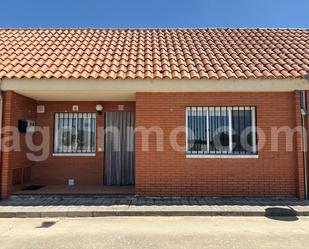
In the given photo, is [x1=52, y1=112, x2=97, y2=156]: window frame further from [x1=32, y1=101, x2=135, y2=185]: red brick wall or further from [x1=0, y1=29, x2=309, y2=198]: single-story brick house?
[x1=0, y1=29, x2=309, y2=198]: single-story brick house

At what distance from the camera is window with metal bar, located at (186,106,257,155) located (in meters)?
8.30

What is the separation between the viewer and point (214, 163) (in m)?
8.05

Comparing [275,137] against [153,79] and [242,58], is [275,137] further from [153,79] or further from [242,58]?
[153,79]

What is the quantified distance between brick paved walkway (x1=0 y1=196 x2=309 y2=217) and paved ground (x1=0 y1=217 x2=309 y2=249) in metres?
0.21

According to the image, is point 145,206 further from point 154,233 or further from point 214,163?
point 214,163

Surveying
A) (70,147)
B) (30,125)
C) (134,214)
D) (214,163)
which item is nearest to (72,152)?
(70,147)

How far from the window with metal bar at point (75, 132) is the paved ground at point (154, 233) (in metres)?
3.81

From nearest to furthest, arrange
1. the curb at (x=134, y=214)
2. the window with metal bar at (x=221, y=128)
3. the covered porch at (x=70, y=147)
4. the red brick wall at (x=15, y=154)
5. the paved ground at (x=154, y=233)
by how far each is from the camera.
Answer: the paved ground at (x=154, y=233), the curb at (x=134, y=214), the red brick wall at (x=15, y=154), the window with metal bar at (x=221, y=128), the covered porch at (x=70, y=147)

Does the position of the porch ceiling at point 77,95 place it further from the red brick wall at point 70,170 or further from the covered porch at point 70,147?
the red brick wall at point 70,170

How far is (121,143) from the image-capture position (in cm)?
1002

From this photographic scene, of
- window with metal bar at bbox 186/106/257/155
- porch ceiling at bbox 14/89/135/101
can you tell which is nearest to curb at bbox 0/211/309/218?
window with metal bar at bbox 186/106/257/155

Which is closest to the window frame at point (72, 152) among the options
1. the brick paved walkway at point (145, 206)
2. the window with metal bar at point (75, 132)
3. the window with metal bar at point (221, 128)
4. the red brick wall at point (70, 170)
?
the window with metal bar at point (75, 132)

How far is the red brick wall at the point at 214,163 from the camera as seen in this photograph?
7972 mm

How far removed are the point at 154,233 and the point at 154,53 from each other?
19.9 feet
